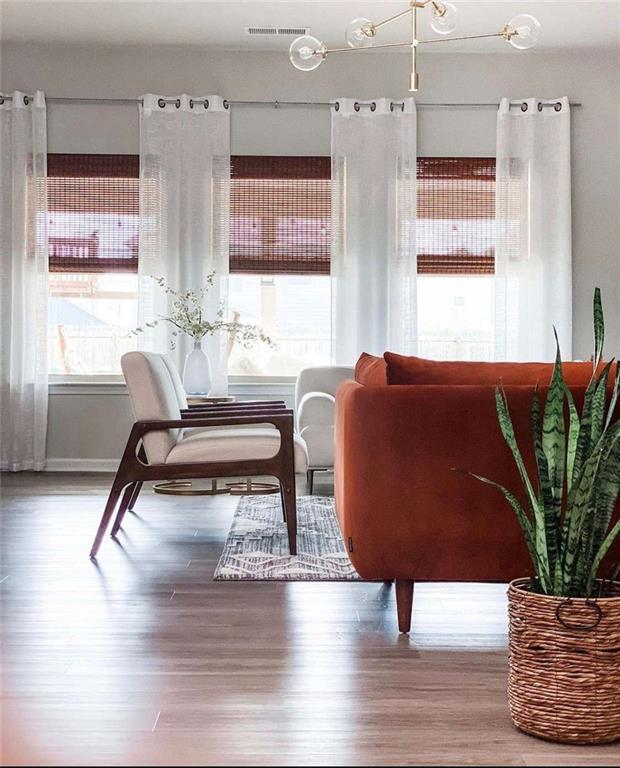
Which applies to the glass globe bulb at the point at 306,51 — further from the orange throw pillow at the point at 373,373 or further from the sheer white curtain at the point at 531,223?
the sheer white curtain at the point at 531,223

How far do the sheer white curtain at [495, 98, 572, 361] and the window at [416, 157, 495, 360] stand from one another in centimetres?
13

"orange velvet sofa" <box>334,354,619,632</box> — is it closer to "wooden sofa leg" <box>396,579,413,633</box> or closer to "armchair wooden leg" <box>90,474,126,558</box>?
"wooden sofa leg" <box>396,579,413,633</box>

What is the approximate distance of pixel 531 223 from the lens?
6441mm

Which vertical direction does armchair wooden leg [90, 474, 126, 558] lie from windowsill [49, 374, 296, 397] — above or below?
below

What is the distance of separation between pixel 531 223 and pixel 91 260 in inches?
124

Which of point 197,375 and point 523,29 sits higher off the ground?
point 523,29

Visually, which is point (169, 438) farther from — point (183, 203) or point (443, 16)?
point (183, 203)

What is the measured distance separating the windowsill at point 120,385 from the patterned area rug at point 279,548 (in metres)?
1.67

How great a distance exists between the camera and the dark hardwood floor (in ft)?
5.88

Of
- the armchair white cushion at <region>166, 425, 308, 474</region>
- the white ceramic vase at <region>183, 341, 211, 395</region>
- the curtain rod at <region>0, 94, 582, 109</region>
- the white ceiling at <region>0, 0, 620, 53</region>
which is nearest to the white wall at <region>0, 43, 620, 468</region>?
the curtain rod at <region>0, 94, 582, 109</region>

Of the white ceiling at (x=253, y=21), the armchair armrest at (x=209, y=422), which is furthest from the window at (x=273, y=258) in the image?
the armchair armrest at (x=209, y=422)

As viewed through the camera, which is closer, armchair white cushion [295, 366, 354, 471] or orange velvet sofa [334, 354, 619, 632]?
orange velvet sofa [334, 354, 619, 632]

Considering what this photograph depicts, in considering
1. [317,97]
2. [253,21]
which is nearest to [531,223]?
[317,97]

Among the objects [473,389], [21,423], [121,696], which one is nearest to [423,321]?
[21,423]
